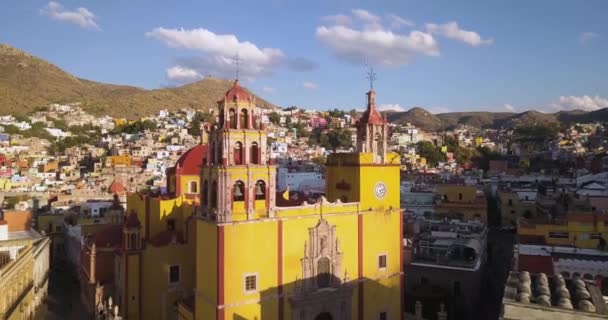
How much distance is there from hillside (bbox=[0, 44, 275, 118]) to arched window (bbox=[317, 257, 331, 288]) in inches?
4137

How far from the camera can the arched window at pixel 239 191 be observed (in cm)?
1920

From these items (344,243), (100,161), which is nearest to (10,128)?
(100,161)

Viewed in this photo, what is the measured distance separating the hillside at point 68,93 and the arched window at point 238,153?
103272 millimetres

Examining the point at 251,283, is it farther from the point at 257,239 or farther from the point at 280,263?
the point at 257,239

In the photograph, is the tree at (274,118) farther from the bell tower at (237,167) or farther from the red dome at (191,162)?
the bell tower at (237,167)

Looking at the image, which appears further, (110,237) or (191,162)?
(110,237)

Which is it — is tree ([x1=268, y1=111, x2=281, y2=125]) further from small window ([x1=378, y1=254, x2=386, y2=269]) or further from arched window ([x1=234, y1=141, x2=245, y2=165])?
arched window ([x1=234, y1=141, x2=245, y2=165])

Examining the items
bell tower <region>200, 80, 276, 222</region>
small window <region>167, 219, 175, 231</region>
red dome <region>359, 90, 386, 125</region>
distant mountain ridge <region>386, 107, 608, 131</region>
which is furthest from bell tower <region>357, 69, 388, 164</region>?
distant mountain ridge <region>386, 107, 608, 131</region>

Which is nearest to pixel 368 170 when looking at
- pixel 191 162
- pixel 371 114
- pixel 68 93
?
pixel 371 114

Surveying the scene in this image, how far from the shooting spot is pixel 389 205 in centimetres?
2272

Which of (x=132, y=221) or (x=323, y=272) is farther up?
(x=132, y=221)

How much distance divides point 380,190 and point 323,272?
4515mm

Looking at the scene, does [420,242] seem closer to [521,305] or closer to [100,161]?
[521,305]

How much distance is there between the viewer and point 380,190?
22469mm
